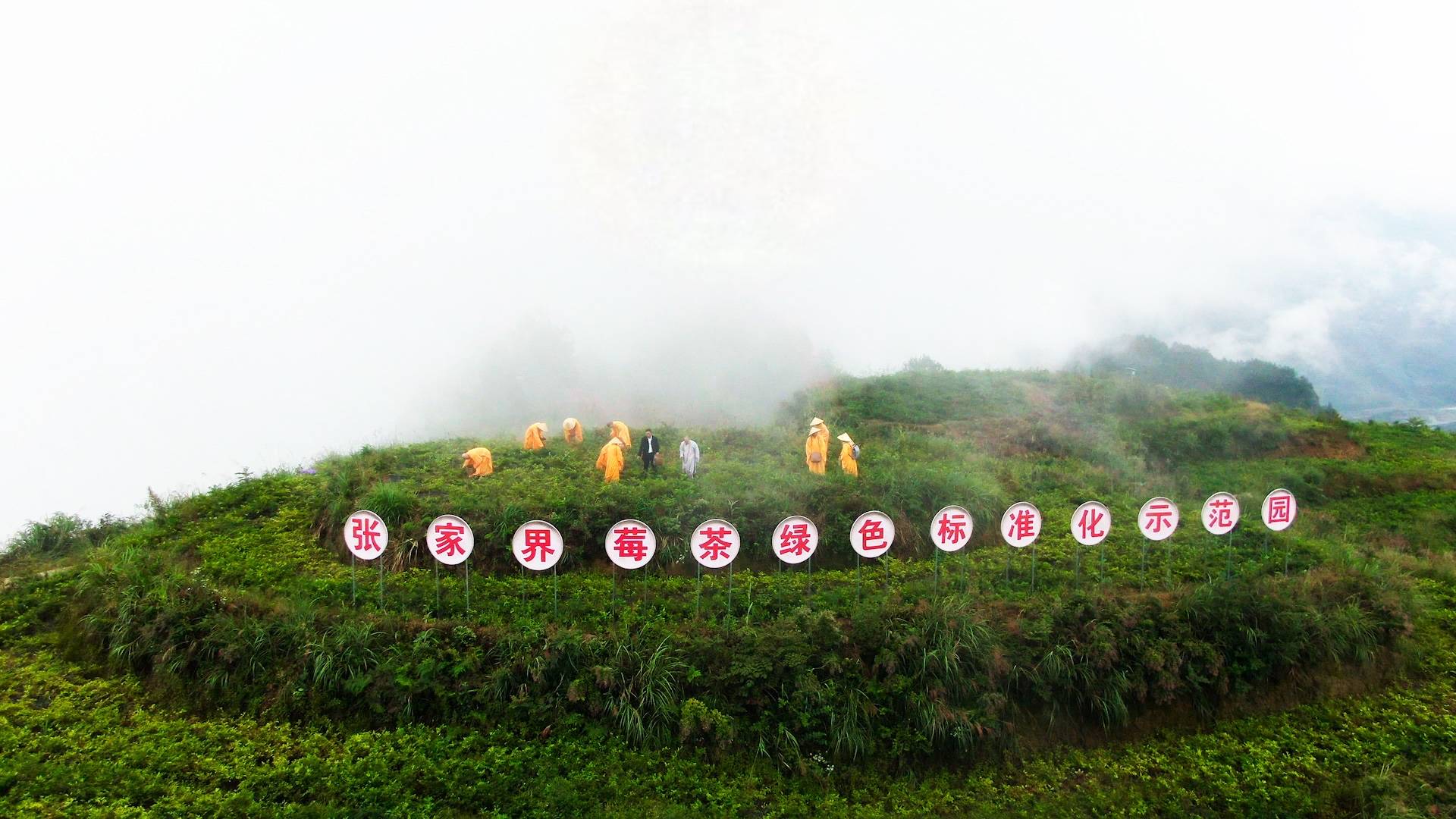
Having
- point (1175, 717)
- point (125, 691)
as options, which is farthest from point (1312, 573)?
point (125, 691)

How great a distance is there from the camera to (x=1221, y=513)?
12.2m

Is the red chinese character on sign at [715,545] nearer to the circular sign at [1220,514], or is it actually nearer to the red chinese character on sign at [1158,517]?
the red chinese character on sign at [1158,517]

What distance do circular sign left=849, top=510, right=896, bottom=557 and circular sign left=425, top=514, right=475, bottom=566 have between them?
5.56 meters

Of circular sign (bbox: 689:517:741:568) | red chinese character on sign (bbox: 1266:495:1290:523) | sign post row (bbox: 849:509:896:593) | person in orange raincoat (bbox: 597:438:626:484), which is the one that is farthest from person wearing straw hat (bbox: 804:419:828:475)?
red chinese character on sign (bbox: 1266:495:1290:523)

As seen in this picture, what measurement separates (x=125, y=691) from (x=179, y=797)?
2.80 meters

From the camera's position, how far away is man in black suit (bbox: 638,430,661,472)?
16.0 meters

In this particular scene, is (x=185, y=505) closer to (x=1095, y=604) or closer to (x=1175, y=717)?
(x=1095, y=604)

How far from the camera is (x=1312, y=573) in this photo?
12.0 meters

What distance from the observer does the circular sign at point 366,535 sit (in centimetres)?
1073

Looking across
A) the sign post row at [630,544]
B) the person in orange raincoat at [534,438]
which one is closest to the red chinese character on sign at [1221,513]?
the sign post row at [630,544]

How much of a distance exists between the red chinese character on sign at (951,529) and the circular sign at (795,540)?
1.89 meters

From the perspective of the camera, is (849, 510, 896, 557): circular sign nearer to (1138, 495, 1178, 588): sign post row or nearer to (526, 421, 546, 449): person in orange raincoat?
(1138, 495, 1178, 588): sign post row

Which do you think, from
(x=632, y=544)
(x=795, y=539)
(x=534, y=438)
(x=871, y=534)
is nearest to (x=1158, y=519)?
(x=871, y=534)

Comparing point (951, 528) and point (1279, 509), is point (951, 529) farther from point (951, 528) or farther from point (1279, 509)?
point (1279, 509)
